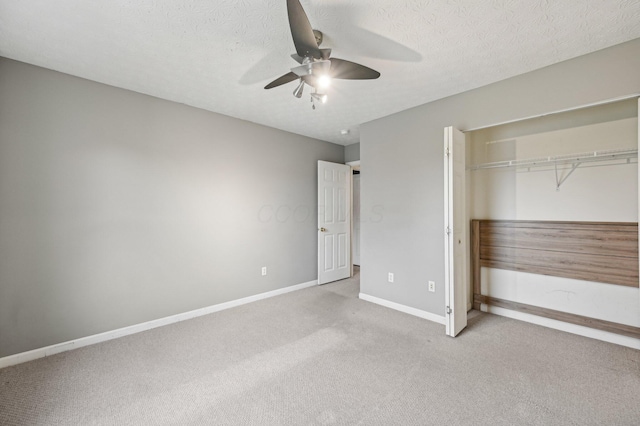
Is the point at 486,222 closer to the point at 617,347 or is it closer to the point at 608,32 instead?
the point at 617,347

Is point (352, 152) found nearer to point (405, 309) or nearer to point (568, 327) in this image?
point (405, 309)

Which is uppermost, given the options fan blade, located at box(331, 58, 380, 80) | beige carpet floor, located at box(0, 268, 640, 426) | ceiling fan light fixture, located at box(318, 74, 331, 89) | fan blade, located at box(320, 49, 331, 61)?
fan blade, located at box(320, 49, 331, 61)

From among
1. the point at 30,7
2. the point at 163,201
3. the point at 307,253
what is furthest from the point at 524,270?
the point at 30,7

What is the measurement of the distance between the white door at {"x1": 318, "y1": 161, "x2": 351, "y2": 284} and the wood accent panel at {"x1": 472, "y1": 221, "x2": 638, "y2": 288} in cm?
219

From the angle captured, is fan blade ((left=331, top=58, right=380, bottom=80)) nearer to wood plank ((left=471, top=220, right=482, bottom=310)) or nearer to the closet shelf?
the closet shelf

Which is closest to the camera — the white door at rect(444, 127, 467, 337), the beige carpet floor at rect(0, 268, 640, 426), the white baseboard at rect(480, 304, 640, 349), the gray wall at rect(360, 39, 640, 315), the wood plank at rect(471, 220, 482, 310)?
the beige carpet floor at rect(0, 268, 640, 426)

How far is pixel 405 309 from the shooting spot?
11.0 feet

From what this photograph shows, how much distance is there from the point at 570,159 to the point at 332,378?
3.08m

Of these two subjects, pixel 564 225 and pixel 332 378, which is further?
pixel 564 225

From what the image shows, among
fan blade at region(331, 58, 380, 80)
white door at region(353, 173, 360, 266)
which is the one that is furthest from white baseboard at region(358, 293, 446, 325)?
fan blade at region(331, 58, 380, 80)

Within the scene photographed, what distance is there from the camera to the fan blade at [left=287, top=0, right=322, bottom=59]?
52.8 inches

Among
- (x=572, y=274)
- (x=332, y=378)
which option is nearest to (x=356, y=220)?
(x=572, y=274)

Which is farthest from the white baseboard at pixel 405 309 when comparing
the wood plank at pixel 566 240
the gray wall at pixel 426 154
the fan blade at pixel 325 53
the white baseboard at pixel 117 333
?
the fan blade at pixel 325 53

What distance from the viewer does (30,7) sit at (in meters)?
1.67
